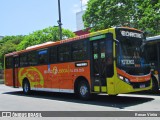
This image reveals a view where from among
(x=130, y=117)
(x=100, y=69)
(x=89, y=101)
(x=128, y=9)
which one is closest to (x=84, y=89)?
(x=89, y=101)

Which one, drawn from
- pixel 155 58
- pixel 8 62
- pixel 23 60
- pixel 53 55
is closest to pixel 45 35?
pixel 8 62

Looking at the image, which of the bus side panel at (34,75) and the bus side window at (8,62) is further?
the bus side window at (8,62)

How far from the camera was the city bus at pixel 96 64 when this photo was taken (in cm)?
1300

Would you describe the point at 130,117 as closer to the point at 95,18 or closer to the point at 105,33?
the point at 105,33

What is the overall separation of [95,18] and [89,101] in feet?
55.1

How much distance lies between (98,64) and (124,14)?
14627 millimetres

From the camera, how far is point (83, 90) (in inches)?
591

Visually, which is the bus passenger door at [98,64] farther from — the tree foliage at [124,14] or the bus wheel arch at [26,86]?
the tree foliage at [124,14]

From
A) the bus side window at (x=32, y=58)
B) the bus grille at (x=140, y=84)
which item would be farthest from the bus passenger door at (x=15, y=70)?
the bus grille at (x=140, y=84)

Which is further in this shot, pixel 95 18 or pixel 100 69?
pixel 95 18

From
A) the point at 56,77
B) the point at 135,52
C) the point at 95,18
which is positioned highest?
the point at 95,18

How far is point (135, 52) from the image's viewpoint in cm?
1373

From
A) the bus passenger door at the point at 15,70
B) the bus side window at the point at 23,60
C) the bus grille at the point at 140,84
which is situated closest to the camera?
the bus grille at the point at 140,84

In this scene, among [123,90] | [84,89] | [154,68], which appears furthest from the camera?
[154,68]
